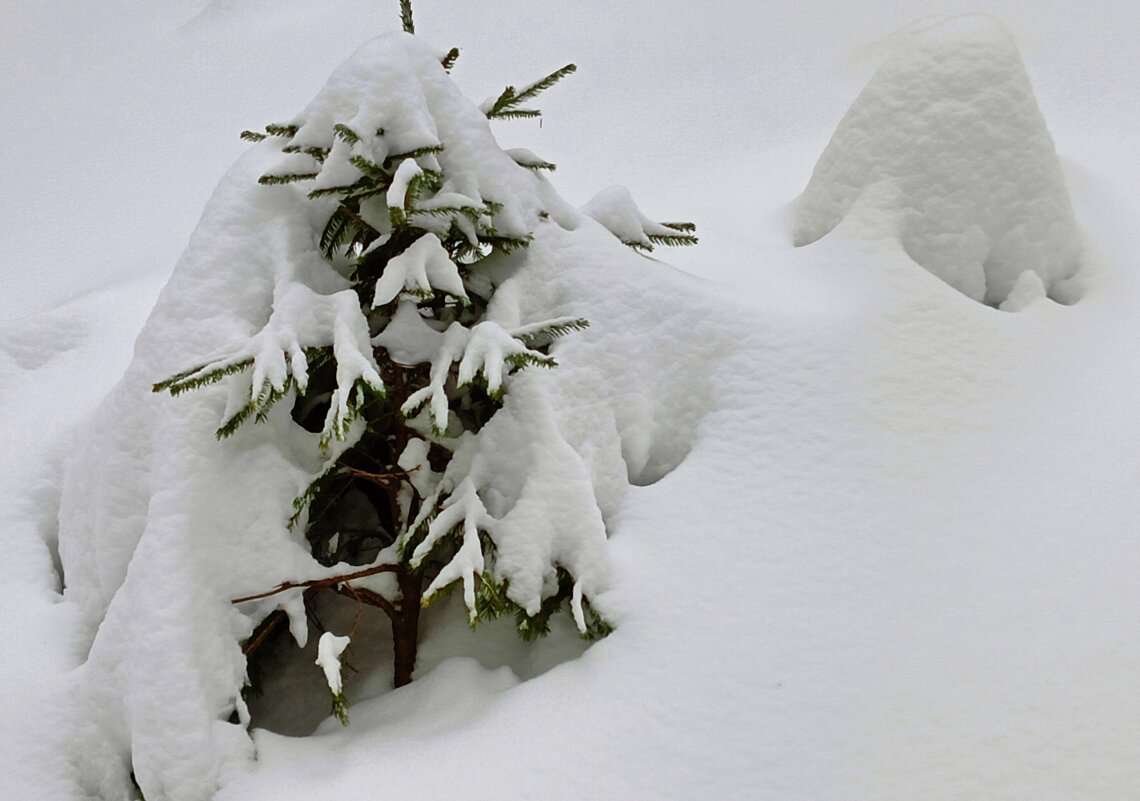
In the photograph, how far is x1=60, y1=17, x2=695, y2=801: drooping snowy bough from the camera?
2451 mm

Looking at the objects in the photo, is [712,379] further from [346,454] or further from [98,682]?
[98,682]

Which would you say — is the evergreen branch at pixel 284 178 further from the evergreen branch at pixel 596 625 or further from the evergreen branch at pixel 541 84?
the evergreen branch at pixel 596 625

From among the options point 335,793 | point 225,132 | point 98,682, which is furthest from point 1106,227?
point 225,132

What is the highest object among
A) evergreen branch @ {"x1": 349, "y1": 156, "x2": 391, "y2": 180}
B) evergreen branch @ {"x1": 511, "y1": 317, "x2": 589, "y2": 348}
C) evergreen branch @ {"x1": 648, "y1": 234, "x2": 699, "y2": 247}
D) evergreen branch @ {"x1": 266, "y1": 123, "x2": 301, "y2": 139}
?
evergreen branch @ {"x1": 648, "y1": 234, "x2": 699, "y2": 247}

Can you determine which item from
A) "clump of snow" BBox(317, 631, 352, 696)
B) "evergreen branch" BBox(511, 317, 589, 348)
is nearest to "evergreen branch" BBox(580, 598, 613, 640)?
"clump of snow" BBox(317, 631, 352, 696)

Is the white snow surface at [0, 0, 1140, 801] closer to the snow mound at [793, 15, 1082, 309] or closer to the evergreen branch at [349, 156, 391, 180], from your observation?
the snow mound at [793, 15, 1082, 309]

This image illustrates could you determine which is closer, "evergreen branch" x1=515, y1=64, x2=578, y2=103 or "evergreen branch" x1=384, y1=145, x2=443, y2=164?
"evergreen branch" x1=384, y1=145, x2=443, y2=164

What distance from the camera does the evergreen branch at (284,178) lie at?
9.17 ft

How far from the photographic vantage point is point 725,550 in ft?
8.80

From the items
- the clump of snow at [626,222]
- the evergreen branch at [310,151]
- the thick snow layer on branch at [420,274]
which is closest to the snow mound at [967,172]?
the clump of snow at [626,222]

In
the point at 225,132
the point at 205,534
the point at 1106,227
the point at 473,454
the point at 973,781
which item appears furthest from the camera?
the point at 225,132

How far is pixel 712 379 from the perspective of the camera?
124 inches

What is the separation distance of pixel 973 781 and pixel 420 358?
2.00 metres

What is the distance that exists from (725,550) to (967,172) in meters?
2.30
